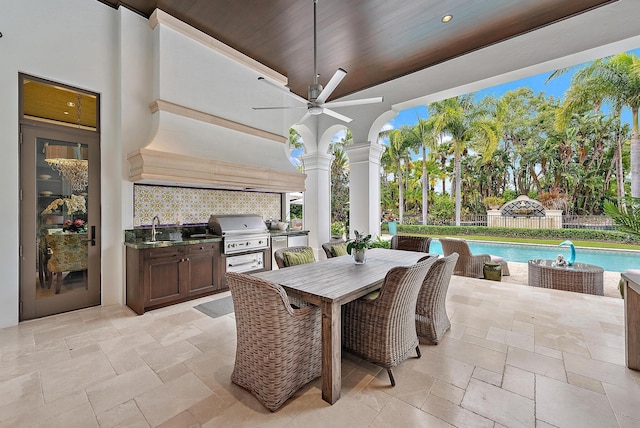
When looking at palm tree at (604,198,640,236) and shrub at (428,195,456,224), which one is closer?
palm tree at (604,198,640,236)

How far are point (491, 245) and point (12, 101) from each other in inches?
502

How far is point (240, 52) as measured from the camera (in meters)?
4.49

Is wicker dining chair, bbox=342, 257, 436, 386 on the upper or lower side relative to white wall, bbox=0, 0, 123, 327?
lower

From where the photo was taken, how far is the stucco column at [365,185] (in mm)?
6082

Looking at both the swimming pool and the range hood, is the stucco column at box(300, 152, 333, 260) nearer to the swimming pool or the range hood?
the range hood

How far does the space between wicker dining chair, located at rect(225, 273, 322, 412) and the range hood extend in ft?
8.18

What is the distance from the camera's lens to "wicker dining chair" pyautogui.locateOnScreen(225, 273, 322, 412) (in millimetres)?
1705

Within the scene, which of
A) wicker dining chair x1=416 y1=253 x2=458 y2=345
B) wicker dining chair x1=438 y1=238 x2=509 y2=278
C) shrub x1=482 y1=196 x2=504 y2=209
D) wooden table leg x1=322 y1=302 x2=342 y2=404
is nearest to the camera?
wooden table leg x1=322 y1=302 x2=342 y2=404

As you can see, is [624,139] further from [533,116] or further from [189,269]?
[189,269]

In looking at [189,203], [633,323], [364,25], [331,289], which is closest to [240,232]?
[189,203]

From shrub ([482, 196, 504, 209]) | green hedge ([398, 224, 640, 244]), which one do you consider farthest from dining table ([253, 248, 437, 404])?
shrub ([482, 196, 504, 209])

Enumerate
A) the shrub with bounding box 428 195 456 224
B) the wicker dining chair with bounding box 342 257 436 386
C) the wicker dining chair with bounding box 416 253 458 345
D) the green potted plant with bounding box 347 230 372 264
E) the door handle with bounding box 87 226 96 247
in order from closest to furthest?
the wicker dining chair with bounding box 342 257 436 386, the wicker dining chair with bounding box 416 253 458 345, the green potted plant with bounding box 347 230 372 264, the door handle with bounding box 87 226 96 247, the shrub with bounding box 428 195 456 224

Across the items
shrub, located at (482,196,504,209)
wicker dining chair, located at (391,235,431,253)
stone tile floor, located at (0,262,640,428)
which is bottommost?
stone tile floor, located at (0,262,640,428)

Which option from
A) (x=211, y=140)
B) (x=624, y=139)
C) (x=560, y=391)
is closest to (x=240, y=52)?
(x=211, y=140)
